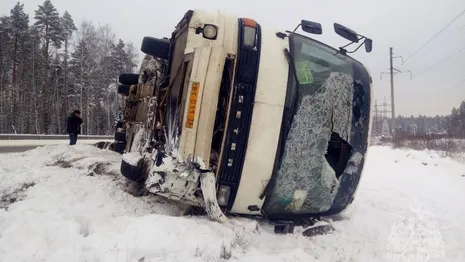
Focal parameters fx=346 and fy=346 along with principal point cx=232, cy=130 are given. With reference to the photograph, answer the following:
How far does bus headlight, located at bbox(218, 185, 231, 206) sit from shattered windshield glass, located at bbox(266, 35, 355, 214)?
0.42 meters

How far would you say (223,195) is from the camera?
322 centimetres

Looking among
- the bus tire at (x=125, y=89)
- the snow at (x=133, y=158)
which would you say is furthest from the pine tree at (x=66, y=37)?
the snow at (x=133, y=158)

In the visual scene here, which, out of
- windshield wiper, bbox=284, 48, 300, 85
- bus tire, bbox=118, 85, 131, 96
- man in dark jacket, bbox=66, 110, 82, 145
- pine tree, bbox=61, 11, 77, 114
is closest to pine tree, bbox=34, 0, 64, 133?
pine tree, bbox=61, 11, 77, 114

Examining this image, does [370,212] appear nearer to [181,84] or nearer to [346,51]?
[346,51]

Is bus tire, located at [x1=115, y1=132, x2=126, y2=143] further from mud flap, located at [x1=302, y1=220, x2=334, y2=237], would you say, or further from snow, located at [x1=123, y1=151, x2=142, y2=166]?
mud flap, located at [x1=302, y1=220, x2=334, y2=237]

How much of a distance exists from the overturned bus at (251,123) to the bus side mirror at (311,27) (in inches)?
0.5

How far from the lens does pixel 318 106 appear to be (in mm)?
3438

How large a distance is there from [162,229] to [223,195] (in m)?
0.69

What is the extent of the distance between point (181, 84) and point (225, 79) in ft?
1.36

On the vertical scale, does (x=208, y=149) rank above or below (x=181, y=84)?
below

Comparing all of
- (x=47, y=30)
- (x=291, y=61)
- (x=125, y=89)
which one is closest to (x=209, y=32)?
(x=291, y=61)

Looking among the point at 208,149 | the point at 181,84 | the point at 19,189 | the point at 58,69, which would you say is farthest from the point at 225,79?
the point at 58,69

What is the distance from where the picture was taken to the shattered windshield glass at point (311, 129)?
3.33 meters

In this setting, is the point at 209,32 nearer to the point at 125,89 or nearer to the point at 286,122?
the point at 286,122
